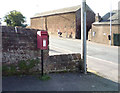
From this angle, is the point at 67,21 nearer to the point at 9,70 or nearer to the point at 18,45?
the point at 18,45

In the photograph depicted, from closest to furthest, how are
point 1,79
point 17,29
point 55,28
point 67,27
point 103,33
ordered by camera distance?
1. point 1,79
2. point 17,29
3. point 103,33
4. point 67,27
5. point 55,28

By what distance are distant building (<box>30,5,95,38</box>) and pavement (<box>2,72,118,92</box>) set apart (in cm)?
2816

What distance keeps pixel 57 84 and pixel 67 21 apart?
1251 inches

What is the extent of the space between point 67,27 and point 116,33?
14.8 metres

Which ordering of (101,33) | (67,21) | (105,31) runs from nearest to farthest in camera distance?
(105,31)
(101,33)
(67,21)

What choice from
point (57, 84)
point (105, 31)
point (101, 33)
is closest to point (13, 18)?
point (101, 33)

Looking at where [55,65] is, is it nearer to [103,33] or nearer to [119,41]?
[119,41]

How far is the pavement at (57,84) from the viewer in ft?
17.0

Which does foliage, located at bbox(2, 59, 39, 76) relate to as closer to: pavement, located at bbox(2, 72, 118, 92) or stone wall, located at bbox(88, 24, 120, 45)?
pavement, located at bbox(2, 72, 118, 92)

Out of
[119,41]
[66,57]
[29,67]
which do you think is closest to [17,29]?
[29,67]

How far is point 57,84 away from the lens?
5.63 m

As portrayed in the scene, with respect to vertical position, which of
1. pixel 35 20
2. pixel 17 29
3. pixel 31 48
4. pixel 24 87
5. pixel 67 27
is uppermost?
pixel 35 20

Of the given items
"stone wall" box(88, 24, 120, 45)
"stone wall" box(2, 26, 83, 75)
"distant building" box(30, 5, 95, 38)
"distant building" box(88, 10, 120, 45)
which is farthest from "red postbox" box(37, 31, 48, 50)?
"distant building" box(30, 5, 95, 38)

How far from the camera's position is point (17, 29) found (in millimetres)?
6191
